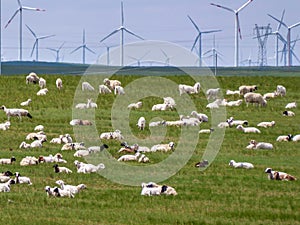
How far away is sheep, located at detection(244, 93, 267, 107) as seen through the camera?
44.4 m

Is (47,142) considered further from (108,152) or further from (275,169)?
(275,169)

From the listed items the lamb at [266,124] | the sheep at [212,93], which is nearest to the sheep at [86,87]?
the sheep at [212,93]

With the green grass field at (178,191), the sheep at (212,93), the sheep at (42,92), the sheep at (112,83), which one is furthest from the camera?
the sheep at (112,83)

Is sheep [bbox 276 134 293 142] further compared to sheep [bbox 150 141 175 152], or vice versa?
sheep [bbox 276 134 293 142]

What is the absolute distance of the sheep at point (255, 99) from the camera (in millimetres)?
44375

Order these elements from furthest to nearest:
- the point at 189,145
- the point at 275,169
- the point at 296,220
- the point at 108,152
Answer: the point at 189,145
the point at 108,152
the point at 275,169
the point at 296,220

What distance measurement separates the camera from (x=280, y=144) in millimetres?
30828

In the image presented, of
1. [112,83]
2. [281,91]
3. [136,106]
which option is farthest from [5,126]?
[281,91]

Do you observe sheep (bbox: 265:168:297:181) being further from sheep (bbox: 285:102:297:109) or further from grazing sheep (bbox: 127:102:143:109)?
sheep (bbox: 285:102:297:109)

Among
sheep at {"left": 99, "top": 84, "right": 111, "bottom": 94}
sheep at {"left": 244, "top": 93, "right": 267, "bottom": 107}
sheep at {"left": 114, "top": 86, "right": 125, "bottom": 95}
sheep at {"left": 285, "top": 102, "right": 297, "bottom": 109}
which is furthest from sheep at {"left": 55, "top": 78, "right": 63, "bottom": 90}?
sheep at {"left": 285, "top": 102, "right": 297, "bottom": 109}

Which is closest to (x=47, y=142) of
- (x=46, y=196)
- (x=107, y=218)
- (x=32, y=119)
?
(x=32, y=119)

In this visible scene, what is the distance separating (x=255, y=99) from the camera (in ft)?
146

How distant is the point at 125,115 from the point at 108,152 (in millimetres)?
12642

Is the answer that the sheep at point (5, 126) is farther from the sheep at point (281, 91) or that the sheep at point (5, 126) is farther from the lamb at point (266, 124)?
the sheep at point (281, 91)
